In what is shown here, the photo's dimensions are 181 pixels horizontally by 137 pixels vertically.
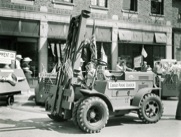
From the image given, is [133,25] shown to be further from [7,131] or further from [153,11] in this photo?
[7,131]

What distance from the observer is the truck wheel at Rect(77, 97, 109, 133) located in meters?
6.75

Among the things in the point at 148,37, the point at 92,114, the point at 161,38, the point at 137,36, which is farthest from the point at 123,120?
the point at 161,38

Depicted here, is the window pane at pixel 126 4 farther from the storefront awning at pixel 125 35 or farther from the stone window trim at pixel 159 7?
the stone window trim at pixel 159 7

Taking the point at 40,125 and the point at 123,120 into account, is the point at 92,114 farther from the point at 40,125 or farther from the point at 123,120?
the point at 123,120

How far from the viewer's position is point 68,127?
7.54 meters

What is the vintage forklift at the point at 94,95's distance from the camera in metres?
6.97

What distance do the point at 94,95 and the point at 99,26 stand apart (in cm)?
1239

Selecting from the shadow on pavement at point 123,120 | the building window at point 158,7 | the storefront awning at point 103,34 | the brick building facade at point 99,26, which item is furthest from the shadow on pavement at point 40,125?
the building window at point 158,7

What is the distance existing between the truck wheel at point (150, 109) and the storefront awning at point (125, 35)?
11.8m

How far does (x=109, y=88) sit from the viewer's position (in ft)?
25.2

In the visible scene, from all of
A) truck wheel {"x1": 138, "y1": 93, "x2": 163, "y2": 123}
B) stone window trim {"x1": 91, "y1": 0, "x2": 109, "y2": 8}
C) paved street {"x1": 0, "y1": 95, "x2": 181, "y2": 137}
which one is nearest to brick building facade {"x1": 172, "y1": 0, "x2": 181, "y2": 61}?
stone window trim {"x1": 91, "y1": 0, "x2": 109, "y2": 8}

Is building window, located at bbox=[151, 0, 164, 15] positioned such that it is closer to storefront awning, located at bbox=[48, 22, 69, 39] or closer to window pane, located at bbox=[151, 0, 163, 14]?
window pane, located at bbox=[151, 0, 163, 14]

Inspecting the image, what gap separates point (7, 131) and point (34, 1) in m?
11.4

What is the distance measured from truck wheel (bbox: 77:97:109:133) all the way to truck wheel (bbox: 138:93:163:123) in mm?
1302
